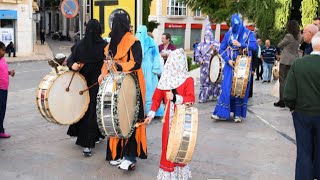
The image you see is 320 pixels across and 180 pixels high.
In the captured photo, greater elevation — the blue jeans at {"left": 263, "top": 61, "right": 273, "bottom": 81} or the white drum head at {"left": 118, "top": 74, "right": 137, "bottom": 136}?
the white drum head at {"left": 118, "top": 74, "right": 137, "bottom": 136}

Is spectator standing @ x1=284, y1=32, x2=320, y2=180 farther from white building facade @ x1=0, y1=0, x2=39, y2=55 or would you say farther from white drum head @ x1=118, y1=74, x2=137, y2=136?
white building facade @ x1=0, y1=0, x2=39, y2=55

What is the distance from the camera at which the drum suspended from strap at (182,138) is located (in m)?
4.56

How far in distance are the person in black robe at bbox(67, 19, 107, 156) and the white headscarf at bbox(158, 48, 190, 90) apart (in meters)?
1.49

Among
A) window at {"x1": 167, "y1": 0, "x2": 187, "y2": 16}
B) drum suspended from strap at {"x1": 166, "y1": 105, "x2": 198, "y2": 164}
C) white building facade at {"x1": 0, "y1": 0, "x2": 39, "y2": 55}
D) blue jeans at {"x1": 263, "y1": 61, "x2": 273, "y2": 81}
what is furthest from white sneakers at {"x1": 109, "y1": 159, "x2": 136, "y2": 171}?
window at {"x1": 167, "y1": 0, "x2": 187, "y2": 16}

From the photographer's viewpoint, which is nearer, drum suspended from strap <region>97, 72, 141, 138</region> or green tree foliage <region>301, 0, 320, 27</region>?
drum suspended from strap <region>97, 72, 141, 138</region>

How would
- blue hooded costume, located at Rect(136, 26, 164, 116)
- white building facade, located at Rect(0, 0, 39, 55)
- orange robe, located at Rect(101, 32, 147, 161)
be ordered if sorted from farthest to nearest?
white building facade, located at Rect(0, 0, 39, 55) → blue hooded costume, located at Rect(136, 26, 164, 116) → orange robe, located at Rect(101, 32, 147, 161)

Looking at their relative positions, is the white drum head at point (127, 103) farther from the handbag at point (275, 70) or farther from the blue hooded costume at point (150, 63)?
the handbag at point (275, 70)

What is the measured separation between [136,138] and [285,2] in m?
14.7

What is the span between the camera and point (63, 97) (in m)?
5.99

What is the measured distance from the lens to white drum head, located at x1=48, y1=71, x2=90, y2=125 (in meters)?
5.87

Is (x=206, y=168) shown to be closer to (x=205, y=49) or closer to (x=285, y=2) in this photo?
(x=205, y=49)

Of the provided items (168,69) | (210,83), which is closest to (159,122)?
(210,83)

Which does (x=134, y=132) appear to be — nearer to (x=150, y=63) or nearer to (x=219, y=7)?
(x=150, y=63)

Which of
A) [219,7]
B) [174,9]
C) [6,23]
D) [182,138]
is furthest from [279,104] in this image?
[174,9]
